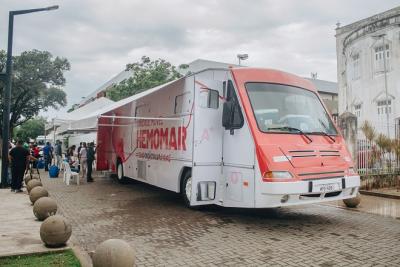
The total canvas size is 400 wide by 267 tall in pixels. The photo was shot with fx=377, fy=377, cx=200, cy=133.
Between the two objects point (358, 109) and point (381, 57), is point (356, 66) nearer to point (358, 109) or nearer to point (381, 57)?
point (381, 57)

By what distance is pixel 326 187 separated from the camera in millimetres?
7035

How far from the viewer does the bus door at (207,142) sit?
8.13m

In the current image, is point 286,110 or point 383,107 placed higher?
point 383,107

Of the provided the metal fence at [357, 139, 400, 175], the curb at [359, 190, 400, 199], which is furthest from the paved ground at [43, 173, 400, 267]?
the metal fence at [357, 139, 400, 175]

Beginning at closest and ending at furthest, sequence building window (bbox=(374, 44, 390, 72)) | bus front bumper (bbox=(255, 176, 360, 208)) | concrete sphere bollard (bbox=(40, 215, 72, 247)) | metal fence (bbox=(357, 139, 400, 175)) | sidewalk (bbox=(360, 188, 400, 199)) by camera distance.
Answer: concrete sphere bollard (bbox=(40, 215, 72, 247))
bus front bumper (bbox=(255, 176, 360, 208))
sidewalk (bbox=(360, 188, 400, 199))
metal fence (bbox=(357, 139, 400, 175))
building window (bbox=(374, 44, 390, 72))

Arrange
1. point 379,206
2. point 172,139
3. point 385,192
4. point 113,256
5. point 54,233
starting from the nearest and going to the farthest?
point 113,256 < point 54,233 < point 172,139 < point 379,206 < point 385,192

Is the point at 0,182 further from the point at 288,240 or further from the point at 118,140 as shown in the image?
the point at 288,240

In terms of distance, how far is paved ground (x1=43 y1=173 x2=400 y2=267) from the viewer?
5.51 meters

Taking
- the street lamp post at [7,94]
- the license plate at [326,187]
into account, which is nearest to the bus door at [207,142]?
the license plate at [326,187]

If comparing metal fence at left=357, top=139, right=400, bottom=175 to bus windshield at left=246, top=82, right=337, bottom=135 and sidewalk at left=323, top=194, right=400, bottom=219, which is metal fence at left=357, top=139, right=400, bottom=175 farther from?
bus windshield at left=246, top=82, right=337, bottom=135

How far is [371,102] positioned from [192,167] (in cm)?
1972

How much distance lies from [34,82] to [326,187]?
3783 centimetres

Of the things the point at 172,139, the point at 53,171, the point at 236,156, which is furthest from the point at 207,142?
the point at 53,171

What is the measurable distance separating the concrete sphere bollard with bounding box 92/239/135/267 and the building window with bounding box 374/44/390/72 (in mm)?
23067
